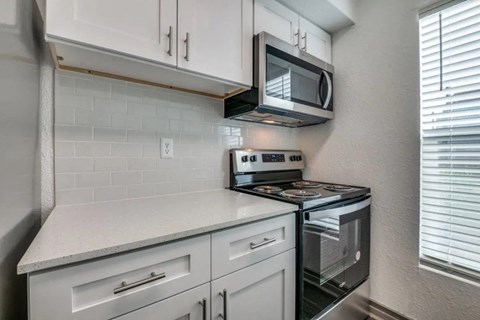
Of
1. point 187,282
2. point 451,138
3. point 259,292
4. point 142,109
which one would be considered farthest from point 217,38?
point 451,138

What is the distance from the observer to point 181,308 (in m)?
0.76

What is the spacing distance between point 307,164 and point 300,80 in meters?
0.82

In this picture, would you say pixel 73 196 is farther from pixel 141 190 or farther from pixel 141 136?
pixel 141 136

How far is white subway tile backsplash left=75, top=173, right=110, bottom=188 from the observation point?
3.57 feet

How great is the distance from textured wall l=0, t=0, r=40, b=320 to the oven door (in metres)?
1.15

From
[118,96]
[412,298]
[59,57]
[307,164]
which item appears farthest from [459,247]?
[59,57]

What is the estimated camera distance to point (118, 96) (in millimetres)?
1188

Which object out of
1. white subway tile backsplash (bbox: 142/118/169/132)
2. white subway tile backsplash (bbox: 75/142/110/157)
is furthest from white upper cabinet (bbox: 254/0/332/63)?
white subway tile backsplash (bbox: 75/142/110/157)

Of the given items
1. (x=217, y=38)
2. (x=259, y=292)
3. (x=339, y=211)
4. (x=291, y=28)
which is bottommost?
(x=259, y=292)

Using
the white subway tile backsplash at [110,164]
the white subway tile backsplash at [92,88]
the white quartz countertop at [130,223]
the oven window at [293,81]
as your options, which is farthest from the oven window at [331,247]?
the white subway tile backsplash at [92,88]

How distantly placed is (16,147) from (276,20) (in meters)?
1.52

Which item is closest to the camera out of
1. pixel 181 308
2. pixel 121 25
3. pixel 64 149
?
pixel 181 308

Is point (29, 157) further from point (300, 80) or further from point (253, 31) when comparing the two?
point (300, 80)

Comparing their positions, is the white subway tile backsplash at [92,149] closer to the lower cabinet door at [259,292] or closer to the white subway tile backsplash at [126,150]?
the white subway tile backsplash at [126,150]
